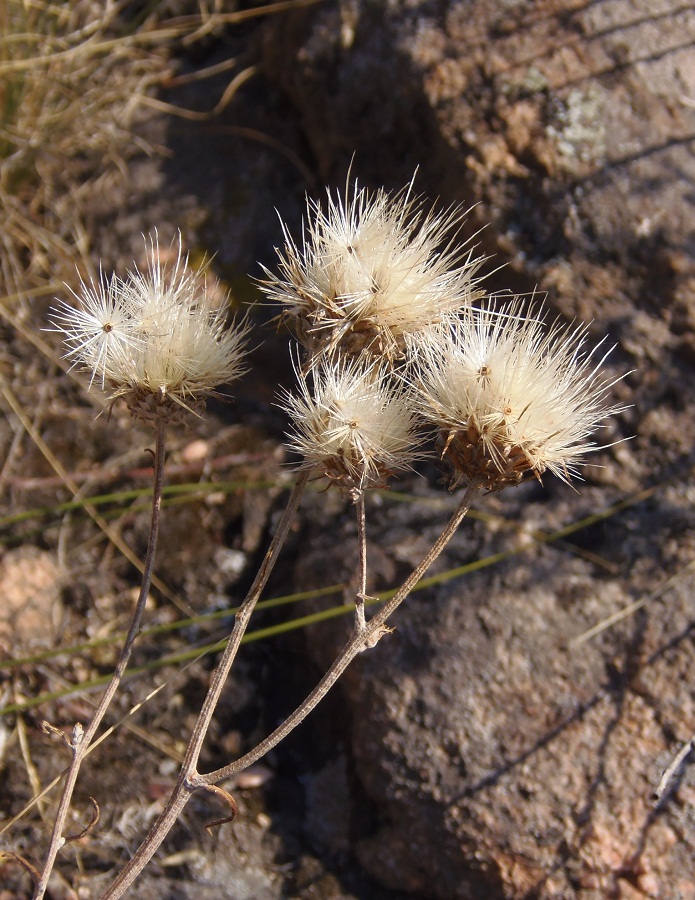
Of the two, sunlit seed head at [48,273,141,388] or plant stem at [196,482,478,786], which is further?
sunlit seed head at [48,273,141,388]

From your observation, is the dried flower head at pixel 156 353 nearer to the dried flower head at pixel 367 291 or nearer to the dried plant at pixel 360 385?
the dried plant at pixel 360 385

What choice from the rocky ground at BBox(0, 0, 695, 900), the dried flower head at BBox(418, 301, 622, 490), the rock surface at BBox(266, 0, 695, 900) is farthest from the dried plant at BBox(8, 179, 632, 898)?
the rock surface at BBox(266, 0, 695, 900)

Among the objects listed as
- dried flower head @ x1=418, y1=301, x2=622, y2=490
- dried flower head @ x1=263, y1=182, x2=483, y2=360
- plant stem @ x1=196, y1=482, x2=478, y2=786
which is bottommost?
plant stem @ x1=196, y1=482, x2=478, y2=786

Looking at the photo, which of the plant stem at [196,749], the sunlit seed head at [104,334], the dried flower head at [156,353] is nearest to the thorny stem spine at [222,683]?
the plant stem at [196,749]

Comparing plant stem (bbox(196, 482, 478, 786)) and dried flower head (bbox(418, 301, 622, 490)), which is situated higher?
dried flower head (bbox(418, 301, 622, 490))

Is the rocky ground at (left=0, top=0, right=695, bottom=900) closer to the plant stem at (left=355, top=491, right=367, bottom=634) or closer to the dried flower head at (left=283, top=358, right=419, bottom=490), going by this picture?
the dried flower head at (left=283, top=358, right=419, bottom=490)

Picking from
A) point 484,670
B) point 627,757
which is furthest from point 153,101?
point 627,757

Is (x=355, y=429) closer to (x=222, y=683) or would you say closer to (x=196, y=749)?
(x=222, y=683)
